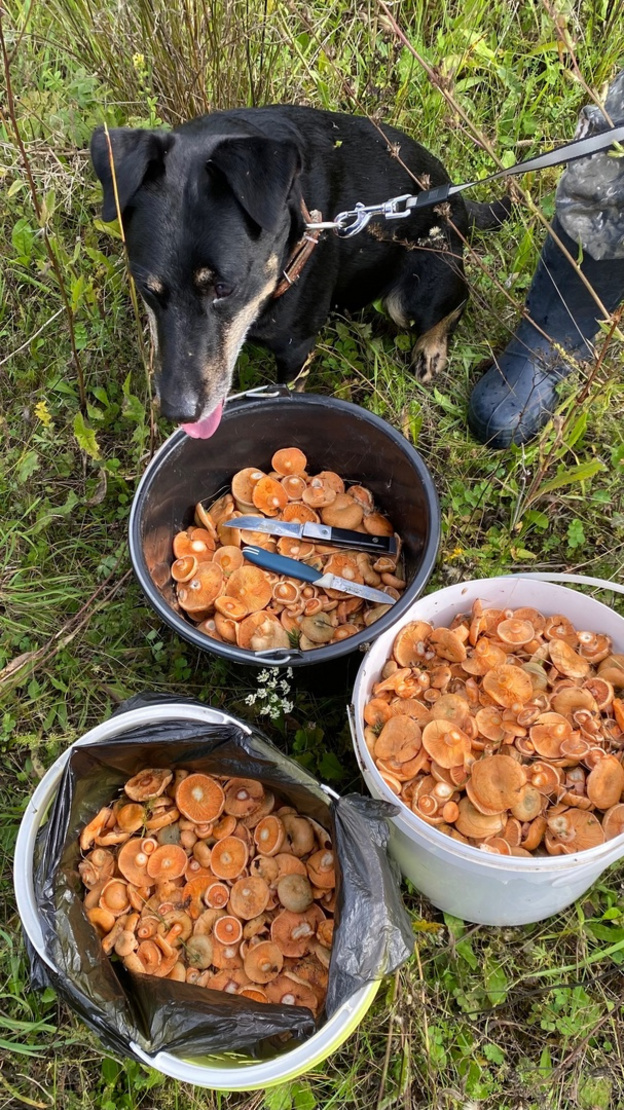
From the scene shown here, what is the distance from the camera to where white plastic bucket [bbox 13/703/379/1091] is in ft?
5.09

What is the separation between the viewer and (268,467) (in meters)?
2.58

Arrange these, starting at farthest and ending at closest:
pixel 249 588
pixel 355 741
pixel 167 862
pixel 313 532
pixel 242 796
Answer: pixel 313 532 < pixel 249 588 < pixel 242 796 < pixel 167 862 < pixel 355 741

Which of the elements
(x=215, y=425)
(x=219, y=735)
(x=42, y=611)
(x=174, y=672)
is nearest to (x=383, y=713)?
(x=219, y=735)

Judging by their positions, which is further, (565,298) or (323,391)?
(323,391)

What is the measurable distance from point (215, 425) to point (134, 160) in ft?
2.33

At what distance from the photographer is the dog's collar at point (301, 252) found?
211 cm

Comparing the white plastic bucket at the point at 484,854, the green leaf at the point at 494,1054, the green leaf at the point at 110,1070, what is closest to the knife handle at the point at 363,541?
the white plastic bucket at the point at 484,854

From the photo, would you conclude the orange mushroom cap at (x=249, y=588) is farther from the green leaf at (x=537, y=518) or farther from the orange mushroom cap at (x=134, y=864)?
the green leaf at (x=537, y=518)

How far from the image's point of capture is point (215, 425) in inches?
87.1

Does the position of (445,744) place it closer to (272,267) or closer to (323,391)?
(272,267)

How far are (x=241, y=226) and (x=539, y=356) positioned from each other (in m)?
1.15

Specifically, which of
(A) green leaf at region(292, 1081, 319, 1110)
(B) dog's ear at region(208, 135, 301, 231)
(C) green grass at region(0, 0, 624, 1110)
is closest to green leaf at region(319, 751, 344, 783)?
(C) green grass at region(0, 0, 624, 1110)

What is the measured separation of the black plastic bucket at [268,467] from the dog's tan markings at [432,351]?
64 cm

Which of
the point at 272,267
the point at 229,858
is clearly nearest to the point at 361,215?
the point at 272,267
